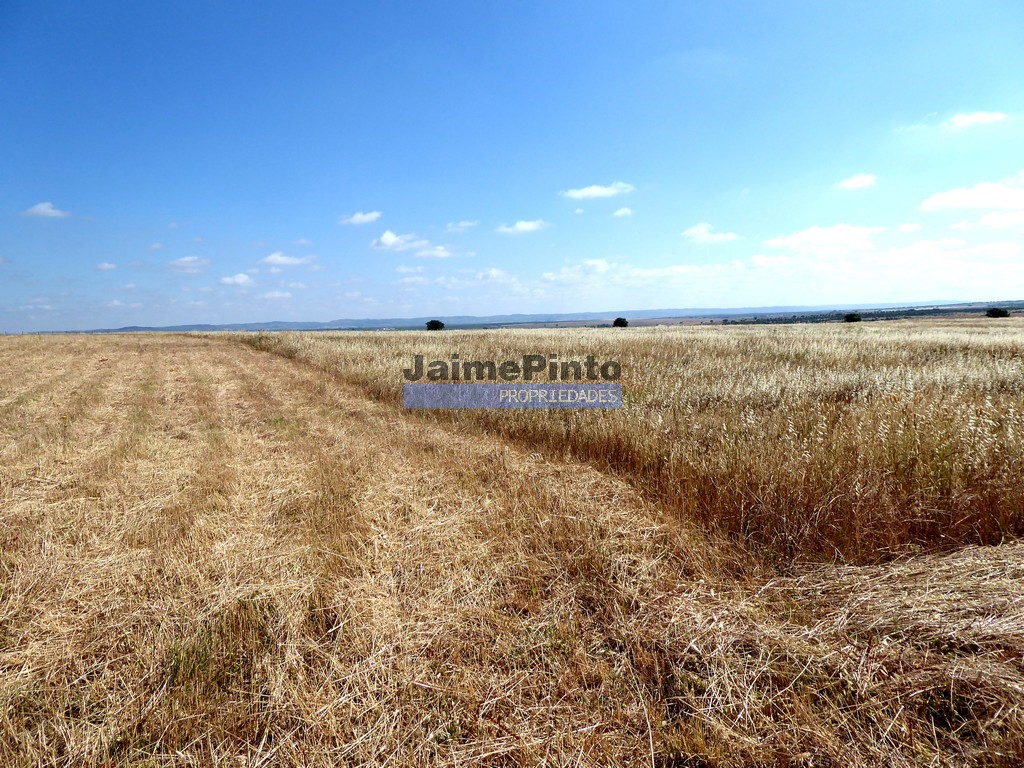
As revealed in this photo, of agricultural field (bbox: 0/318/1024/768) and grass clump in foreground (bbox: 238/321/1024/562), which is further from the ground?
grass clump in foreground (bbox: 238/321/1024/562)

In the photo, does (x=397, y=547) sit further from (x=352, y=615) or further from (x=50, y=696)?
(x=50, y=696)

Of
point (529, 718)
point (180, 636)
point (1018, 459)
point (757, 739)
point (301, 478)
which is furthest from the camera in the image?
point (301, 478)

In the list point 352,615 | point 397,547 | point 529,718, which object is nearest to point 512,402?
point 397,547

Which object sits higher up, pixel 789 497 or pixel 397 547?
pixel 789 497

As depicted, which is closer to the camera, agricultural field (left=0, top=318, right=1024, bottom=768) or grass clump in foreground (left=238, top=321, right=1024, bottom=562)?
agricultural field (left=0, top=318, right=1024, bottom=768)

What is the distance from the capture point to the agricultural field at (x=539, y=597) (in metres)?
1.93

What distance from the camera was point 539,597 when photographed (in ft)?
9.62

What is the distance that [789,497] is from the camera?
3.72 meters

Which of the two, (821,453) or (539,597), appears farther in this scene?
(821,453)

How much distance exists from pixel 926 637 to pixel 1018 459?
2661 mm

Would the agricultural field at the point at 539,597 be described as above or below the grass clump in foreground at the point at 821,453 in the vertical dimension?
below

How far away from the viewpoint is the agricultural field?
76.2 inches

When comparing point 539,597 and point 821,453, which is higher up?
point 821,453

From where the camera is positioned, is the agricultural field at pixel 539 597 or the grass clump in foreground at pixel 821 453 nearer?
the agricultural field at pixel 539 597
